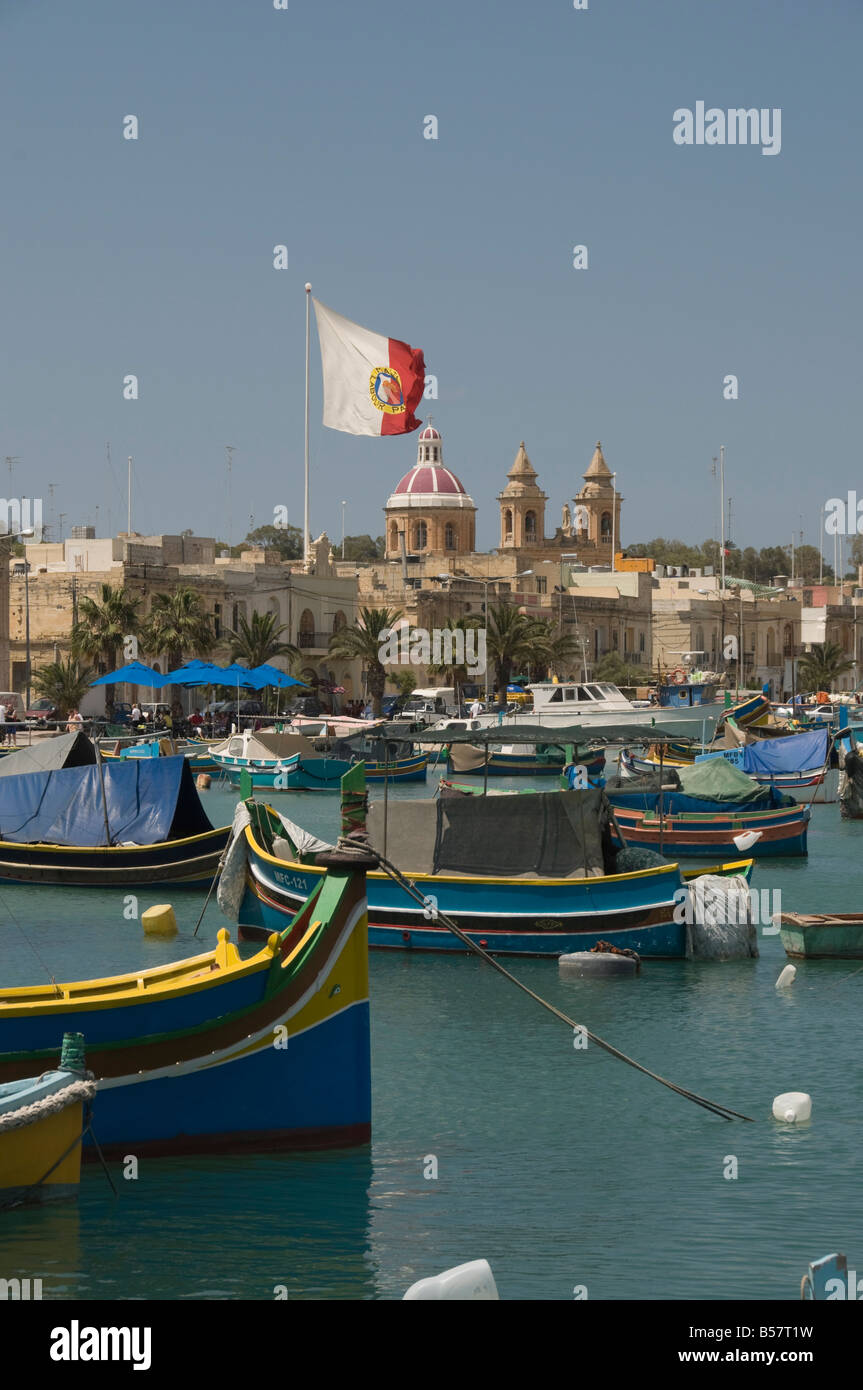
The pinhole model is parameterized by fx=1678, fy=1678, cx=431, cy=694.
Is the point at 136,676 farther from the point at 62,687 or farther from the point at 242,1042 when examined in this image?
the point at 242,1042

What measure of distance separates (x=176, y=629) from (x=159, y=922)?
39.0 m

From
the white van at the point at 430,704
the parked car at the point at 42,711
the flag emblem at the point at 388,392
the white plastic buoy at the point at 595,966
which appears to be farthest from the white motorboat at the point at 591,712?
the white plastic buoy at the point at 595,966

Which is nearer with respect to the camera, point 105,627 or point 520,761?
point 520,761

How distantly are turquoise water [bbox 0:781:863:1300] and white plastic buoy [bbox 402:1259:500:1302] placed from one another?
6.95 feet

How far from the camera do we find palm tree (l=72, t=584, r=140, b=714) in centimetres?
6209

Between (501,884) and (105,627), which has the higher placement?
(105,627)

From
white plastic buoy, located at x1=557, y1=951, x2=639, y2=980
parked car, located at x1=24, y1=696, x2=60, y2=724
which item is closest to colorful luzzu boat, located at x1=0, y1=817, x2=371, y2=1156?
white plastic buoy, located at x1=557, y1=951, x2=639, y2=980

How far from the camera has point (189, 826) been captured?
29859 millimetres

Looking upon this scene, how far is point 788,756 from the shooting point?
4644cm

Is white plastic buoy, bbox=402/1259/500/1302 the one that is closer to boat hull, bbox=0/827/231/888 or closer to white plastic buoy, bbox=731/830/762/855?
boat hull, bbox=0/827/231/888

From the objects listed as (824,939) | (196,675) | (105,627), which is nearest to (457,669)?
(105,627)

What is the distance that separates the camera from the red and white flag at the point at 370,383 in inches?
1890
